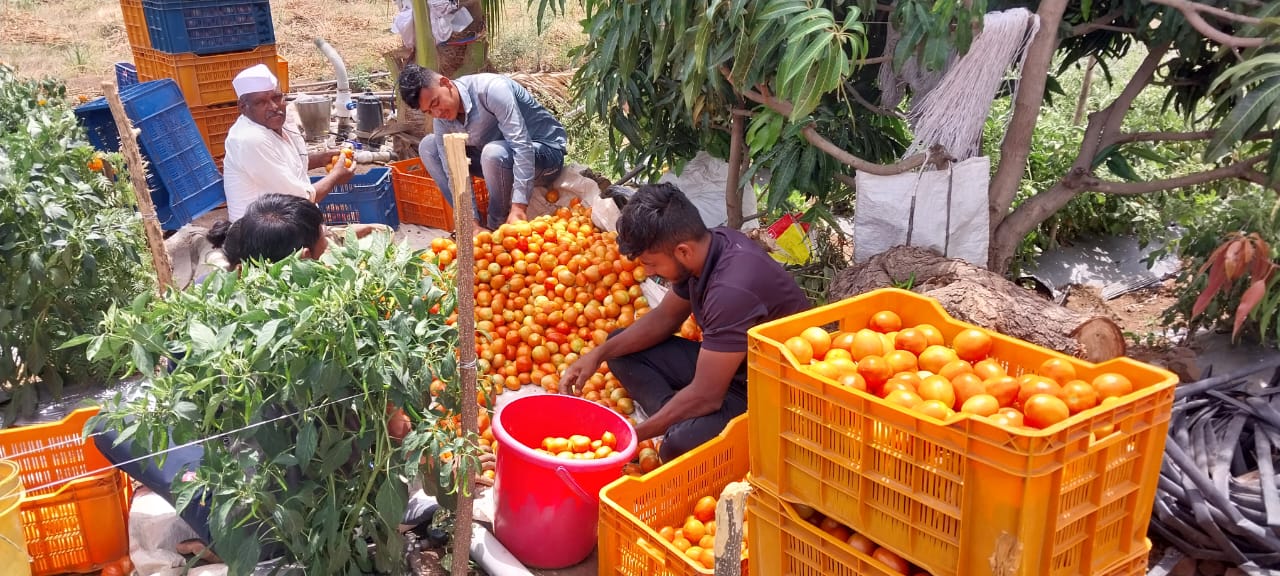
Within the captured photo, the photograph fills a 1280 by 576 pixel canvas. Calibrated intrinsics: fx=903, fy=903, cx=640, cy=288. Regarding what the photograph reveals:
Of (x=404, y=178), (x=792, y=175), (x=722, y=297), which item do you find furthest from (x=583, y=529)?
(x=404, y=178)

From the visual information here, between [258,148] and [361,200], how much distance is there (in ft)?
4.72

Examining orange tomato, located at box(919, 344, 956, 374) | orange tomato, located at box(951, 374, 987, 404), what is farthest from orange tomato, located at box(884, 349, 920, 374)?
orange tomato, located at box(951, 374, 987, 404)

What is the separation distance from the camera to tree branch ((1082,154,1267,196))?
11.0 feet

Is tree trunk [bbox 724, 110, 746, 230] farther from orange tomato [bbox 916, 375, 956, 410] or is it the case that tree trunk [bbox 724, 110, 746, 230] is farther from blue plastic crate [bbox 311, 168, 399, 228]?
blue plastic crate [bbox 311, 168, 399, 228]

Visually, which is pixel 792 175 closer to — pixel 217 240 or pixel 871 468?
pixel 871 468

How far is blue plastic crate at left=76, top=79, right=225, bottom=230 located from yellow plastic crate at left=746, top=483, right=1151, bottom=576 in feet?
14.5

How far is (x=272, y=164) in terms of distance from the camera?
14.6ft

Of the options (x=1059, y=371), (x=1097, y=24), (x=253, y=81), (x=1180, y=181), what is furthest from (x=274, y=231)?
(x=1180, y=181)

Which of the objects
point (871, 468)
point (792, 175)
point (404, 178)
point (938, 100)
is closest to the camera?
point (871, 468)

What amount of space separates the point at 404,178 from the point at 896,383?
15.5 ft

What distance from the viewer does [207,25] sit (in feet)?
20.1

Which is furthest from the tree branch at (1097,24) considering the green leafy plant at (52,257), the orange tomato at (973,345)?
the green leafy plant at (52,257)

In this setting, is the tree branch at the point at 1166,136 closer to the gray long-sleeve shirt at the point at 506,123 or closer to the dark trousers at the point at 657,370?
the dark trousers at the point at 657,370

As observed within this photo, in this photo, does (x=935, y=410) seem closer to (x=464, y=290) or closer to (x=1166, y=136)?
(x=464, y=290)
